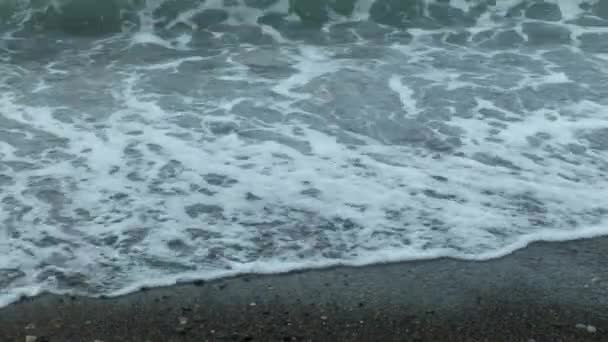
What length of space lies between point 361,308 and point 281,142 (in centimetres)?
274

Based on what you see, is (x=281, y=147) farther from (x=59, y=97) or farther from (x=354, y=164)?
(x=59, y=97)

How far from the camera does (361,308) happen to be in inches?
144

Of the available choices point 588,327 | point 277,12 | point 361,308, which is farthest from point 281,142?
point 277,12

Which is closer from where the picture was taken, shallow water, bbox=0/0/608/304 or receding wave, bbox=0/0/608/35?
shallow water, bbox=0/0/608/304

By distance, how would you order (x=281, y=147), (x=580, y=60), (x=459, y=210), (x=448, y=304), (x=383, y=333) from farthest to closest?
(x=580, y=60) < (x=281, y=147) < (x=459, y=210) < (x=448, y=304) < (x=383, y=333)

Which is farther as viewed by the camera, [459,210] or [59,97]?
[59,97]

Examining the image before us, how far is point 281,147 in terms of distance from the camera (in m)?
6.02

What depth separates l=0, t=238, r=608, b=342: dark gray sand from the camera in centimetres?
345

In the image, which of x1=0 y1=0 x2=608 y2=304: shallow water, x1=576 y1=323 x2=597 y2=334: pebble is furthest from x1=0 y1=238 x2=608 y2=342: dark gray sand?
x1=0 y1=0 x2=608 y2=304: shallow water

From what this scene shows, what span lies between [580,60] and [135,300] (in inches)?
290

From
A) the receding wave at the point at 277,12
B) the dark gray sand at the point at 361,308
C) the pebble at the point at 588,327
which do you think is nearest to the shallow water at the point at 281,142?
the receding wave at the point at 277,12

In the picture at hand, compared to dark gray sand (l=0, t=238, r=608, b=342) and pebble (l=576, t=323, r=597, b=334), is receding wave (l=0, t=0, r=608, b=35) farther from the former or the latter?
pebble (l=576, t=323, r=597, b=334)

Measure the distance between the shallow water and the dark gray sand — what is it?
18cm

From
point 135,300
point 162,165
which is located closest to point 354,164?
point 162,165
